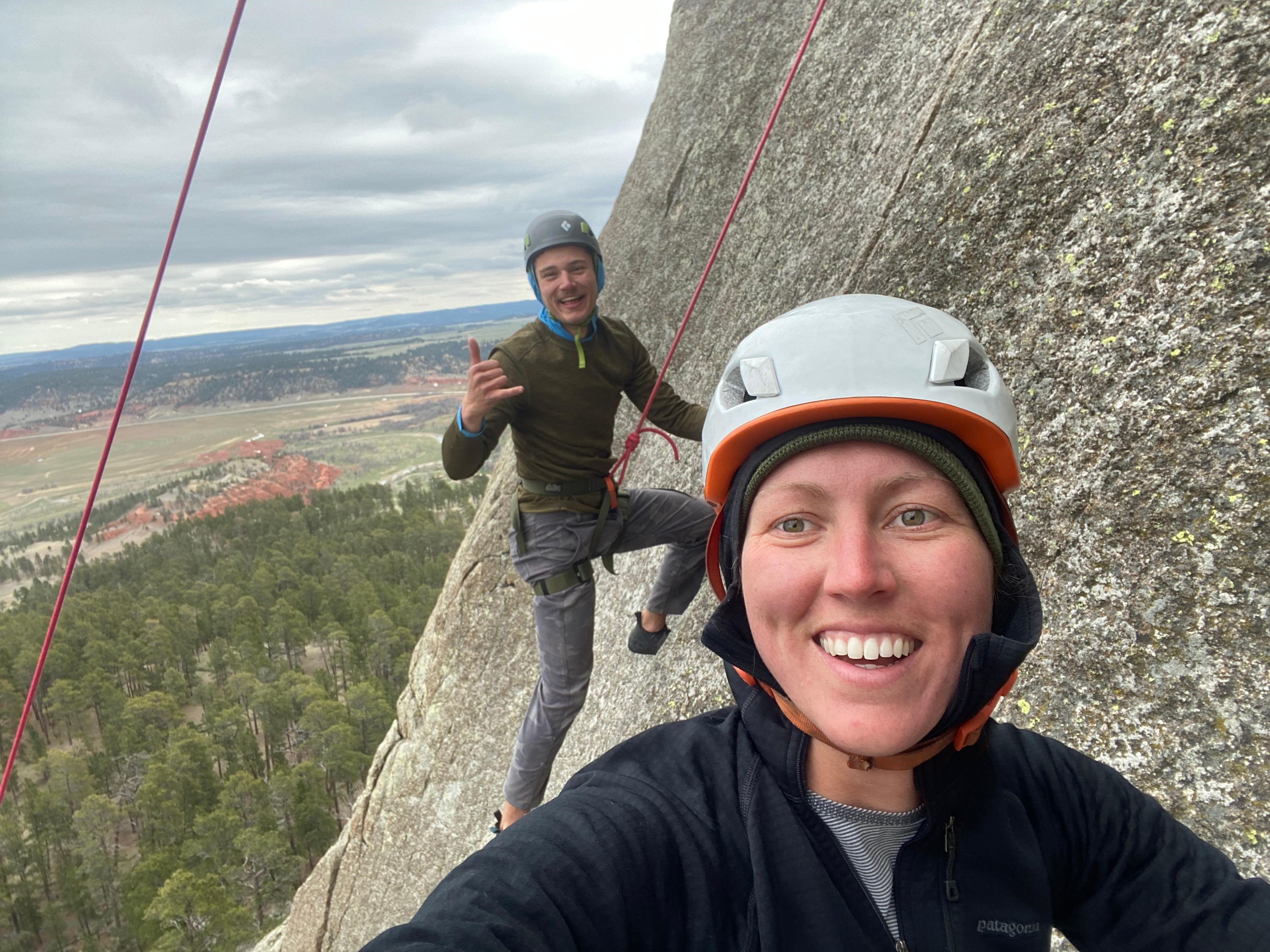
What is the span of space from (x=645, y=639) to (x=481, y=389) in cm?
258

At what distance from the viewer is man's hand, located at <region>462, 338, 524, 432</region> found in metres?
3.97

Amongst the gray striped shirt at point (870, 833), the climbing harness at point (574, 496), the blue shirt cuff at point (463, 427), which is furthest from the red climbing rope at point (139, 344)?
the gray striped shirt at point (870, 833)

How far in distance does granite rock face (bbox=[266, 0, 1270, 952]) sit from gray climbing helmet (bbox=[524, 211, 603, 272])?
6.55ft

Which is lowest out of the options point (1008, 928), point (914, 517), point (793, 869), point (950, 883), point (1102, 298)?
point (1008, 928)

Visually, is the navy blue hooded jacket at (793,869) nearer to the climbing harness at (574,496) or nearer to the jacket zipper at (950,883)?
the jacket zipper at (950,883)

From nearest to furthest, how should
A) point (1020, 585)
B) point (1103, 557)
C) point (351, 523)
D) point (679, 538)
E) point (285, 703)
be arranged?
1. point (1020, 585)
2. point (1103, 557)
3. point (679, 538)
4. point (285, 703)
5. point (351, 523)

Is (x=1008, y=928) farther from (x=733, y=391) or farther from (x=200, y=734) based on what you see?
(x=200, y=734)

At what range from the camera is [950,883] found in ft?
5.44

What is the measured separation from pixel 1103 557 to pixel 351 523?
106901 millimetres

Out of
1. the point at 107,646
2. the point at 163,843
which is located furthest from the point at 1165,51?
the point at 107,646

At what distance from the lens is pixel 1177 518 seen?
3018 millimetres

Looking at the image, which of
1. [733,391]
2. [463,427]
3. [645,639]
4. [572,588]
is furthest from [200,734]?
[733,391]

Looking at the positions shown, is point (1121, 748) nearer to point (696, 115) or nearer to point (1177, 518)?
point (1177, 518)

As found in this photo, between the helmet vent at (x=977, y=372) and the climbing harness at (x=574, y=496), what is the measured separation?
305 centimetres
